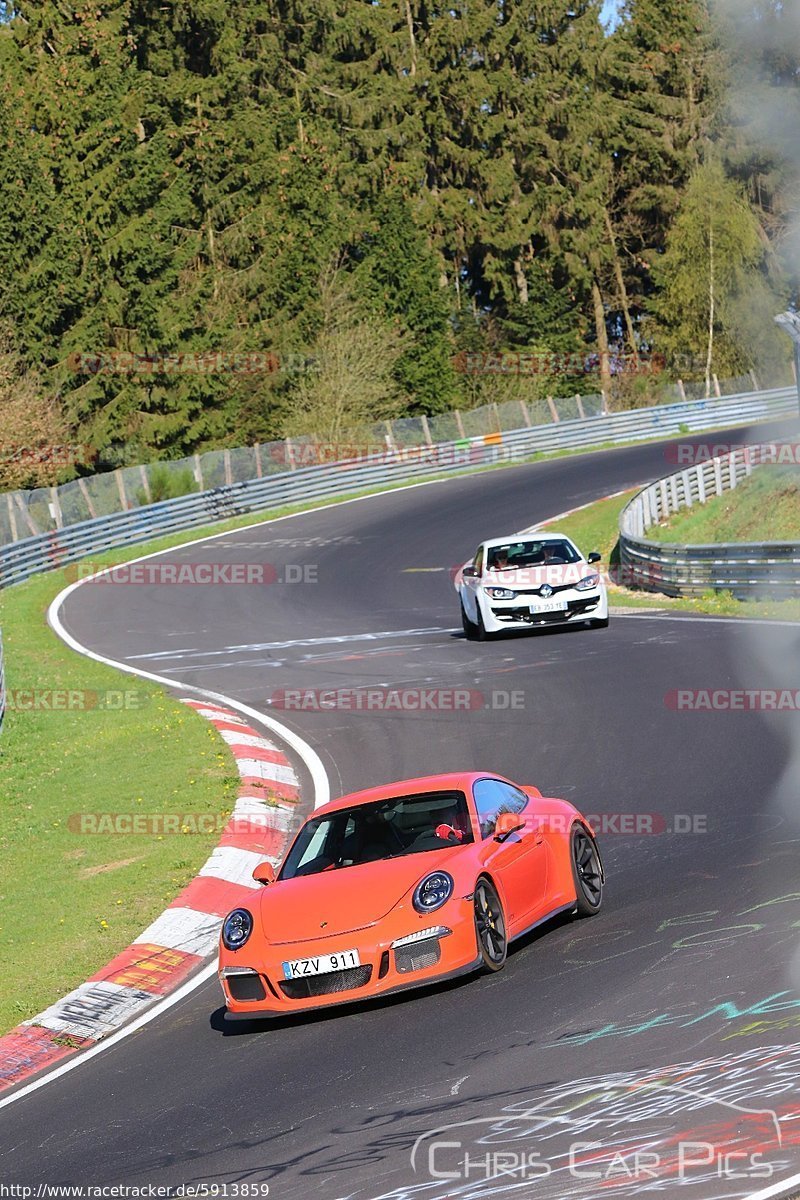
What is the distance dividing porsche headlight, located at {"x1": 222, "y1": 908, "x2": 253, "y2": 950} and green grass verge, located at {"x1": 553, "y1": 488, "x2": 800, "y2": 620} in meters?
6.88

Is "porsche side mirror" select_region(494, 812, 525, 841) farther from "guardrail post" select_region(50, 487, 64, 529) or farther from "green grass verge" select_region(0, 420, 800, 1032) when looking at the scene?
"guardrail post" select_region(50, 487, 64, 529)

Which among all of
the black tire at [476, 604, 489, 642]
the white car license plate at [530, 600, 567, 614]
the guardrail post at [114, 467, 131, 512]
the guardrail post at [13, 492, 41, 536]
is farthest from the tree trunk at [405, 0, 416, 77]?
the white car license plate at [530, 600, 567, 614]

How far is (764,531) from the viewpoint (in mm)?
29969

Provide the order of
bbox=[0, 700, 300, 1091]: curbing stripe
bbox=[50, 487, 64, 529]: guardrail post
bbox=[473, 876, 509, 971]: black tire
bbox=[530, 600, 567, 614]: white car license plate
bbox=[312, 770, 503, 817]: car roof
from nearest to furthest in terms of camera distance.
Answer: bbox=[473, 876, 509, 971]: black tire < bbox=[0, 700, 300, 1091]: curbing stripe < bbox=[312, 770, 503, 817]: car roof < bbox=[530, 600, 567, 614]: white car license plate < bbox=[50, 487, 64, 529]: guardrail post

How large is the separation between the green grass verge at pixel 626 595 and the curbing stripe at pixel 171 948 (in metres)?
4.93

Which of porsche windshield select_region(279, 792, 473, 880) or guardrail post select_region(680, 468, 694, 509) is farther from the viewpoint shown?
guardrail post select_region(680, 468, 694, 509)

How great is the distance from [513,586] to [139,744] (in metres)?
7.30

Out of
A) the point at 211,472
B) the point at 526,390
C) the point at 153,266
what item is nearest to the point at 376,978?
the point at 211,472

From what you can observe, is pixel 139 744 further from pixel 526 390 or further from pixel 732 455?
pixel 526 390

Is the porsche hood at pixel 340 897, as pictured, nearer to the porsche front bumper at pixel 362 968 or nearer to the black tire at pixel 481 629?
the porsche front bumper at pixel 362 968

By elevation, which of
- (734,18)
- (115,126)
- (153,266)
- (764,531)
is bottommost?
(764,531)

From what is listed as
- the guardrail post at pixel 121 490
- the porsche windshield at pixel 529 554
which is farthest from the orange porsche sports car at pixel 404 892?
the guardrail post at pixel 121 490

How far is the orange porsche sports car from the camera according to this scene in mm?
8320

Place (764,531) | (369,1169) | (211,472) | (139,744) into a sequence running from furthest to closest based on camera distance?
(211,472) → (764,531) → (139,744) → (369,1169)
